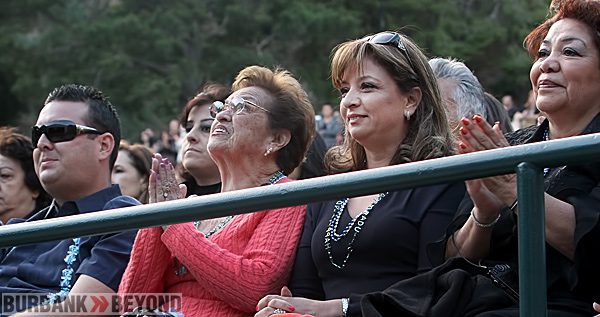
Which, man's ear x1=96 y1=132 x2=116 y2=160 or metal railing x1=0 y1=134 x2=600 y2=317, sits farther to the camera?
man's ear x1=96 y1=132 x2=116 y2=160

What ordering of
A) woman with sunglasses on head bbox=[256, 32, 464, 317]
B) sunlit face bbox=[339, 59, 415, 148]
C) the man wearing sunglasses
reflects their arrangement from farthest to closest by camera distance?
the man wearing sunglasses
sunlit face bbox=[339, 59, 415, 148]
woman with sunglasses on head bbox=[256, 32, 464, 317]

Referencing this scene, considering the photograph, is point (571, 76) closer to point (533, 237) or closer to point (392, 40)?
point (392, 40)

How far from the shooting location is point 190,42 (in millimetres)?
38250

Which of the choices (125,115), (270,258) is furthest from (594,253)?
(125,115)

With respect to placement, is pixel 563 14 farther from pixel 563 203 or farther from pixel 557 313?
pixel 557 313

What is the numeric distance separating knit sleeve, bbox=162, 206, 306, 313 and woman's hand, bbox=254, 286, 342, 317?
0.84ft

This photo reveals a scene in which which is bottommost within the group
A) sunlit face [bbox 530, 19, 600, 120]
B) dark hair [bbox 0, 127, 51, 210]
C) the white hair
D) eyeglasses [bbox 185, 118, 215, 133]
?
sunlit face [bbox 530, 19, 600, 120]

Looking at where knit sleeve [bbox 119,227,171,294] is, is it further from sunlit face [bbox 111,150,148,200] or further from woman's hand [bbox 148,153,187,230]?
Result: sunlit face [bbox 111,150,148,200]

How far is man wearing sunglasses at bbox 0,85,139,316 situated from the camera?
4.16 m

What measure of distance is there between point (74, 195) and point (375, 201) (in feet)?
5.25

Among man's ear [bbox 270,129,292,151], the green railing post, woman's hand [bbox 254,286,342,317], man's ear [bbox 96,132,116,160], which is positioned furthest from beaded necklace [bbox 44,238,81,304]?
the green railing post

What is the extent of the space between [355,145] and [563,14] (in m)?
0.89

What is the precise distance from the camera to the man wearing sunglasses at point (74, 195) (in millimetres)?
4164

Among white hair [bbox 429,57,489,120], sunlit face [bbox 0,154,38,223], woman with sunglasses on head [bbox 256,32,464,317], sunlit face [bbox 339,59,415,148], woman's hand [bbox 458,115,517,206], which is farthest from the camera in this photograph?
sunlit face [bbox 0,154,38,223]
